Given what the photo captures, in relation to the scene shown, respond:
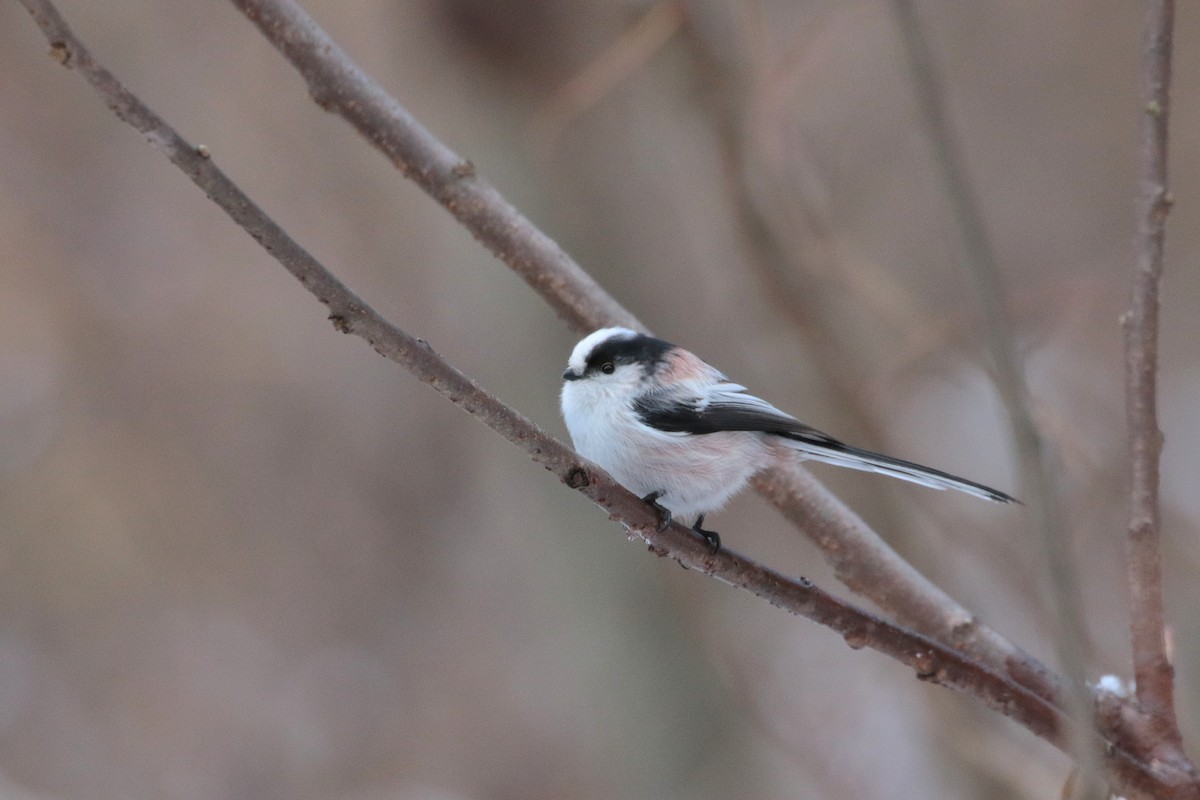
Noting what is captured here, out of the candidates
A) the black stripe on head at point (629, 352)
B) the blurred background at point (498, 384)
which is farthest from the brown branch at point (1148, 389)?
the blurred background at point (498, 384)

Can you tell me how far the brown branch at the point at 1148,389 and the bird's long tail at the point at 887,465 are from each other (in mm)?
177

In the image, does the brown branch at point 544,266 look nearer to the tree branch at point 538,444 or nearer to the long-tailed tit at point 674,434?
the long-tailed tit at point 674,434

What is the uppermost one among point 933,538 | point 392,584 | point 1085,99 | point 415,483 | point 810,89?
point 1085,99

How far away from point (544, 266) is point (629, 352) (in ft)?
0.80

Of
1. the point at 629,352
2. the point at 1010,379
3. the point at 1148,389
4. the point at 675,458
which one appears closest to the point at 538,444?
the point at 1010,379

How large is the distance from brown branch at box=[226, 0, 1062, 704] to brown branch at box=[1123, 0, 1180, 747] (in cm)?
20

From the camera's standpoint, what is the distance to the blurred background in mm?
3154

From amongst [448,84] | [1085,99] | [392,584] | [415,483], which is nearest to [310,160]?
[448,84]

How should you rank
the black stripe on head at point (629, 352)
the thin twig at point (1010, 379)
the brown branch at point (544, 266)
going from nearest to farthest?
the thin twig at point (1010, 379), the brown branch at point (544, 266), the black stripe on head at point (629, 352)

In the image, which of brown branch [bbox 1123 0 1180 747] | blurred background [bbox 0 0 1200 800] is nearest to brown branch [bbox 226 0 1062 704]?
brown branch [bbox 1123 0 1180 747]

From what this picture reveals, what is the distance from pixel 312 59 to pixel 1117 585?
383 centimetres

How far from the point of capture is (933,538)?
3084mm

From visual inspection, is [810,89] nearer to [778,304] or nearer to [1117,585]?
[778,304]

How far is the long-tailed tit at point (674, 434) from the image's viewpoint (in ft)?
5.82
